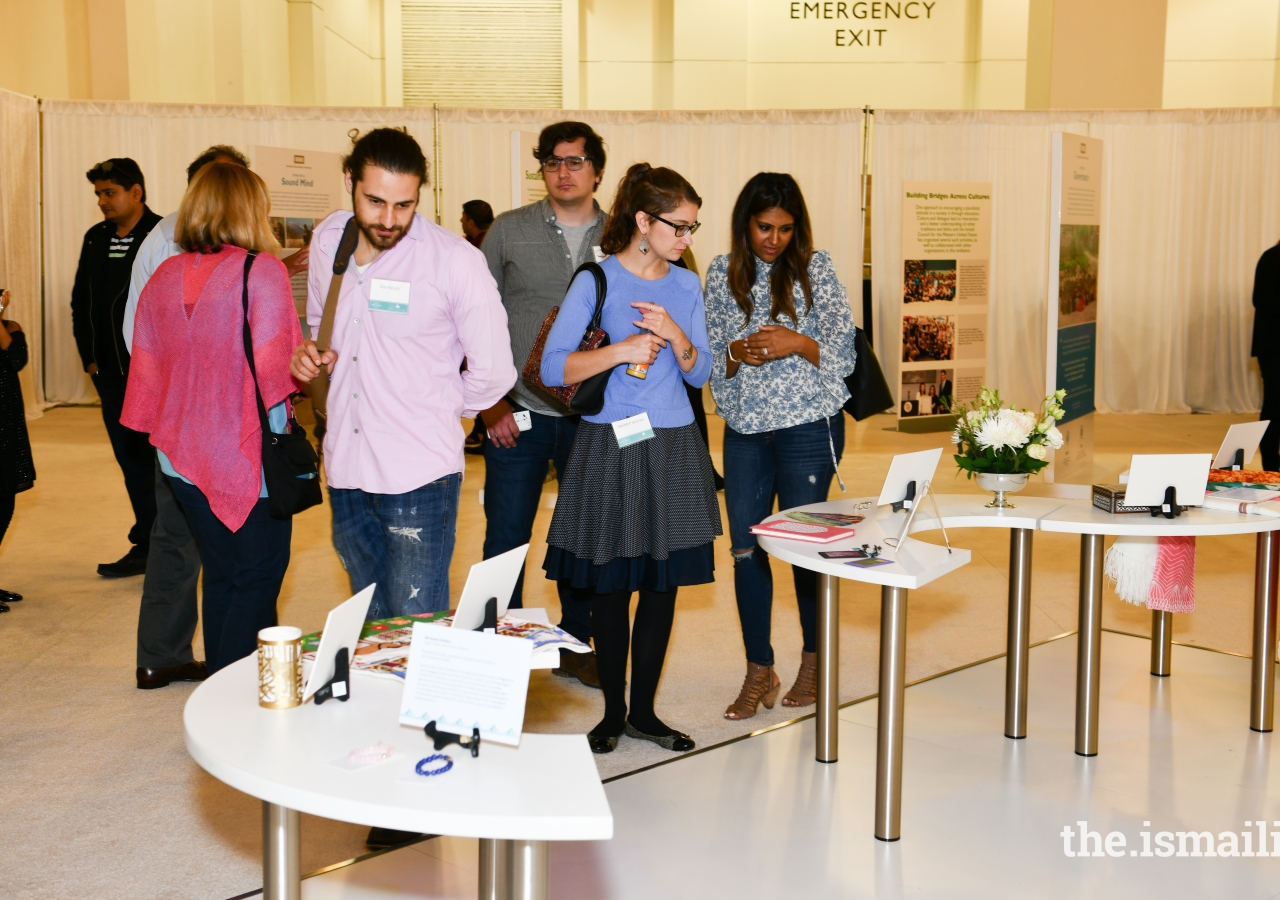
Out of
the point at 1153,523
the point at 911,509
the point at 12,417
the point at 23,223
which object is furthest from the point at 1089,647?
the point at 23,223

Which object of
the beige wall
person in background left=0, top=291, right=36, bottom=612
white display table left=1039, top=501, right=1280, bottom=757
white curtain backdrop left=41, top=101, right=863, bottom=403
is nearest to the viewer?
white display table left=1039, top=501, right=1280, bottom=757

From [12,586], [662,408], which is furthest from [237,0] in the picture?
[662,408]

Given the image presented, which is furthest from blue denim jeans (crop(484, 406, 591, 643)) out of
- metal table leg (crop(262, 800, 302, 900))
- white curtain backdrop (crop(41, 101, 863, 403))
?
white curtain backdrop (crop(41, 101, 863, 403))

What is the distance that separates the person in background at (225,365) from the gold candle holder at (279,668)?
1.02 m

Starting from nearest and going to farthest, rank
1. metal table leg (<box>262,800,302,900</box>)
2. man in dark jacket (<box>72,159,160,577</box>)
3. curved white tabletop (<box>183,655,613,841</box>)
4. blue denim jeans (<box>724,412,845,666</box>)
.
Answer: curved white tabletop (<box>183,655,613,841</box>) → metal table leg (<box>262,800,302,900</box>) → blue denim jeans (<box>724,412,845,666</box>) → man in dark jacket (<box>72,159,160,577</box>)

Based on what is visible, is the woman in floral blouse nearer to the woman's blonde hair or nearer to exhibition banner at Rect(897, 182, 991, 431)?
the woman's blonde hair

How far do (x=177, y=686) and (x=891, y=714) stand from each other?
2.23 metres

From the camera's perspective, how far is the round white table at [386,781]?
1312 mm

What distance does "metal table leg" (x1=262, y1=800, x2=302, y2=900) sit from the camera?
1537 millimetres

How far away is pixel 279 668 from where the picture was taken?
1.61 metres

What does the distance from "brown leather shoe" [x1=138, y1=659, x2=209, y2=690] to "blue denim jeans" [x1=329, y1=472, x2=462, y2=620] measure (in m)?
1.31

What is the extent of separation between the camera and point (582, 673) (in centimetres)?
353

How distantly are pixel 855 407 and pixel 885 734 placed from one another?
1024mm

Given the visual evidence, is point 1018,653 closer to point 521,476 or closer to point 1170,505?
point 1170,505
